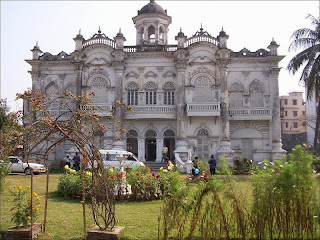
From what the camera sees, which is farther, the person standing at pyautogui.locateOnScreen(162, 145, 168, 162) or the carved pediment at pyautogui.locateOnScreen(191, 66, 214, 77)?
the carved pediment at pyautogui.locateOnScreen(191, 66, 214, 77)

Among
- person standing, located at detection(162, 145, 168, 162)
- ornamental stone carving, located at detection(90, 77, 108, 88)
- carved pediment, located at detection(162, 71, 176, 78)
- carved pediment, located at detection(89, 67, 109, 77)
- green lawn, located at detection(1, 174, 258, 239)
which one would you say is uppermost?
carved pediment, located at detection(89, 67, 109, 77)

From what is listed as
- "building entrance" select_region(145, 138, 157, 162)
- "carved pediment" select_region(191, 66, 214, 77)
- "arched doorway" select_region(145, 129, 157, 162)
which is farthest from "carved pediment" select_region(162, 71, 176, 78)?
"building entrance" select_region(145, 138, 157, 162)

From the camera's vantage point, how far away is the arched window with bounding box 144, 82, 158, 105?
28.6 m

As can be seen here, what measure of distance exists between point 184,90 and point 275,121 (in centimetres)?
761

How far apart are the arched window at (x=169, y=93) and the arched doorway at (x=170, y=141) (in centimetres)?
238

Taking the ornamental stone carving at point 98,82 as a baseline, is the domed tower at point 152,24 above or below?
above

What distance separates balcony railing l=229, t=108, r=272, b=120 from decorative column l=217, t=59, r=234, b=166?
927mm

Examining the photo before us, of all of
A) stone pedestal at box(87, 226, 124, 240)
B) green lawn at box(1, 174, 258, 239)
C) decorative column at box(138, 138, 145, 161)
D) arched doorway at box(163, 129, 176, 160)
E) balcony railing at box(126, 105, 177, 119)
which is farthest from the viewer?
arched doorway at box(163, 129, 176, 160)

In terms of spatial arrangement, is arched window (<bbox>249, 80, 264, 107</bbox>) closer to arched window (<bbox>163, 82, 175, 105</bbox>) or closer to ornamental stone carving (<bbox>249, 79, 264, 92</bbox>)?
ornamental stone carving (<bbox>249, 79, 264, 92</bbox>)

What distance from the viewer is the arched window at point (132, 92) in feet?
94.3

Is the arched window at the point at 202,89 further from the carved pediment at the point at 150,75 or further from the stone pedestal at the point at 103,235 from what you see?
the stone pedestal at the point at 103,235

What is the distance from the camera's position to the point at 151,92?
94.3 feet

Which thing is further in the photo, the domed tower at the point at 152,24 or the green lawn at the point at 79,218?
the domed tower at the point at 152,24

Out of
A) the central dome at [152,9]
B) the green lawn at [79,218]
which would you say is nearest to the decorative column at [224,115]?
the central dome at [152,9]
